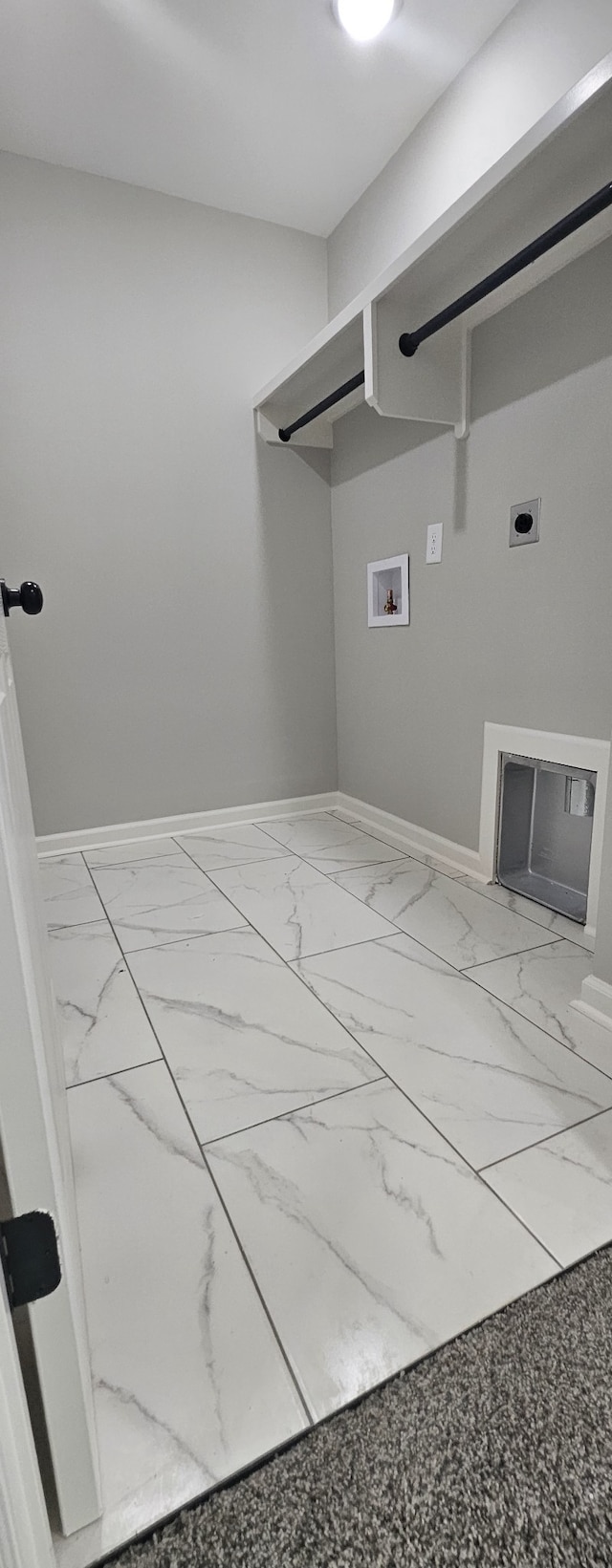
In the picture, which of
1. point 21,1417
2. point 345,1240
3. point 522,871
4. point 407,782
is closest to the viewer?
point 21,1417

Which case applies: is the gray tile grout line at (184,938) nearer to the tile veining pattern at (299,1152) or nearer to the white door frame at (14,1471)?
the tile veining pattern at (299,1152)

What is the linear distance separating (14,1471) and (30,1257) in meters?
0.12

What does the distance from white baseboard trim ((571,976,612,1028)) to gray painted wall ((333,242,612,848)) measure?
62 cm

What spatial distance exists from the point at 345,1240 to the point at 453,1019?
0.55 m

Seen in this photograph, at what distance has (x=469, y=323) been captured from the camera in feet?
6.04

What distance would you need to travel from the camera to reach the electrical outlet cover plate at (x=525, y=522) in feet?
5.66

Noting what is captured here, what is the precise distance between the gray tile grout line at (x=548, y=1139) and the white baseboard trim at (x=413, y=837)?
3.33 feet

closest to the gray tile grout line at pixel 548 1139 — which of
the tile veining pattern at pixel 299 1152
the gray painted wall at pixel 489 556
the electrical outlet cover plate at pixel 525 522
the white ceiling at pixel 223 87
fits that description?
the tile veining pattern at pixel 299 1152

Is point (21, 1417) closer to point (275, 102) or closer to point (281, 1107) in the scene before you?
point (281, 1107)

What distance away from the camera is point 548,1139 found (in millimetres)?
1065

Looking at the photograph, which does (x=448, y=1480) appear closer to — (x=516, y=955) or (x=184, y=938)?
(x=516, y=955)

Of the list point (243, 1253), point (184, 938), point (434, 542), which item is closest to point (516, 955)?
point (184, 938)

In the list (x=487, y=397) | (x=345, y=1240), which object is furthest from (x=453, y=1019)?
(x=487, y=397)

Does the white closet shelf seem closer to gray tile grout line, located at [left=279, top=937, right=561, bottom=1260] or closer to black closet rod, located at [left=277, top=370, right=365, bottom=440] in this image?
black closet rod, located at [left=277, top=370, right=365, bottom=440]
